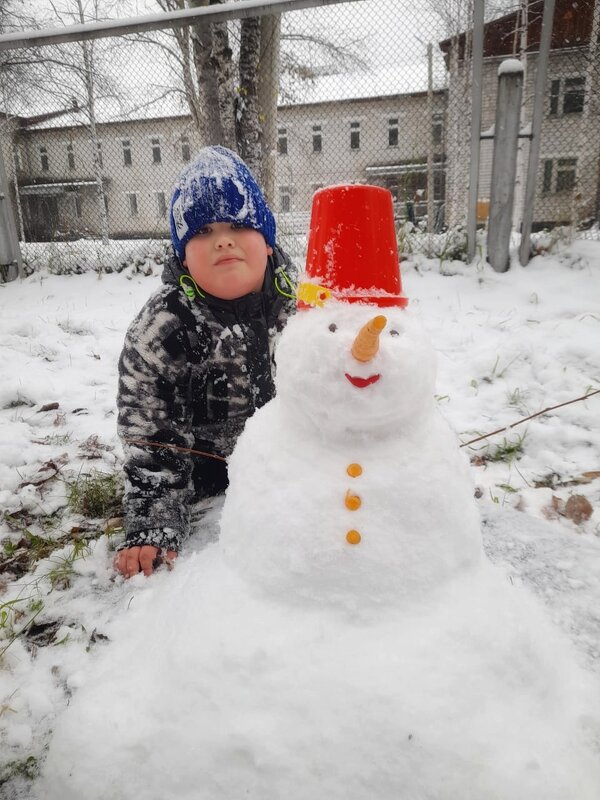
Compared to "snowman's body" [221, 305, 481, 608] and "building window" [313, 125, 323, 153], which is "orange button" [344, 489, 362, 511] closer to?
"snowman's body" [221, 305, 481, 608]

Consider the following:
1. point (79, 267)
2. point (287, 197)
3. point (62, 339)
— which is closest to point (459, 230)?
point (287, 197)

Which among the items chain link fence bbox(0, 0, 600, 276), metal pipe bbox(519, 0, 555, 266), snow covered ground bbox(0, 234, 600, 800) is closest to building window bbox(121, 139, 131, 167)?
chain link fence bbox(0, 0, 600, 276)

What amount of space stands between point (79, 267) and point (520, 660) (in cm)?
528

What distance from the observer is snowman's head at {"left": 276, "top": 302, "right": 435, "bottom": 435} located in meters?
0.89

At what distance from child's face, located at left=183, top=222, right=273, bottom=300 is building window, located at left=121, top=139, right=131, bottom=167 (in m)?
4.26

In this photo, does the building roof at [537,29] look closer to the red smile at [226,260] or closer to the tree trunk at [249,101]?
the tree trunk at [249,101]

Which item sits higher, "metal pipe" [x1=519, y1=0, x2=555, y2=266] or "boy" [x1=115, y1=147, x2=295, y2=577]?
"metal pipe" [x1=519, y1=0, x2=555, y2=266]

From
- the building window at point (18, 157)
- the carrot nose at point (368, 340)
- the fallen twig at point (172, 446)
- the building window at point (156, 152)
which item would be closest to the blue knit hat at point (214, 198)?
the fallen twig at point (172, 446)

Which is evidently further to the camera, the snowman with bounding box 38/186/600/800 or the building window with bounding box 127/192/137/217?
the building window with bounding box 127/192/137/217

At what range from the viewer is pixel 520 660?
2.95 feet

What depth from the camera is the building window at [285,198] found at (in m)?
4.78

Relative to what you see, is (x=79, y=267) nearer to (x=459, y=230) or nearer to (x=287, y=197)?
(x=287, y=197)

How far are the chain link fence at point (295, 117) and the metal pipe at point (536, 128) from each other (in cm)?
16

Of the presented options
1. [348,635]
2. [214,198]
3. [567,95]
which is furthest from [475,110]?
[348,635]
